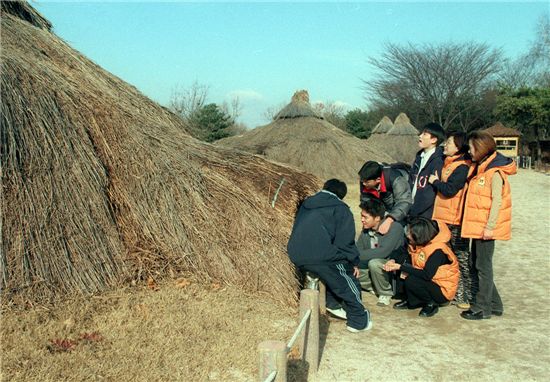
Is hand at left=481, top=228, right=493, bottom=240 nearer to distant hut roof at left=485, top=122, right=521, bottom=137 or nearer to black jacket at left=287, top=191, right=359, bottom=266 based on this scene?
black jacket at left=287, top=191, right=359, bottom=266

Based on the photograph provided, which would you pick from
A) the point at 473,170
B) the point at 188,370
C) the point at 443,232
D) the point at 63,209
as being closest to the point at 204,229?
the point at 63,209

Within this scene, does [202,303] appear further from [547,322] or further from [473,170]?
[547,322]

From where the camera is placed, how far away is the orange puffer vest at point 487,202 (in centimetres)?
520

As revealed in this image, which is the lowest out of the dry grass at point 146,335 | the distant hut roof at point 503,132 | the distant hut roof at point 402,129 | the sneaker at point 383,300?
the dry grass at point 146,335

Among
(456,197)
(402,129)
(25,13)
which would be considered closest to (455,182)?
(456,197)

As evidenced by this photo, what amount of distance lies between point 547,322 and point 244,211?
322cm

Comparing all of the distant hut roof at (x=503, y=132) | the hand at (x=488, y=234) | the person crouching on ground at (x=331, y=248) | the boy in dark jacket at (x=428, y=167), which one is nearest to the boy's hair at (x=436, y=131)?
the boy in dark jacket at (x=428, y=167)

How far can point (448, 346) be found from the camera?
4.71 metres

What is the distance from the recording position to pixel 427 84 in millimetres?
37312

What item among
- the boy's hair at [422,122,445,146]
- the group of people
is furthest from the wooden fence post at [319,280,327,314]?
the boy's hair at [422,122,445,146]

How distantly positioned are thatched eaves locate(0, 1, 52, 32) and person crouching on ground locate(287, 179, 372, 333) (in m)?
4.17

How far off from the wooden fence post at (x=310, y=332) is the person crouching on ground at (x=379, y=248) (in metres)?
1.99

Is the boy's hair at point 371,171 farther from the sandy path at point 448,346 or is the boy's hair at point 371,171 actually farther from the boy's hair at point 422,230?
the sandy path at point 448,346

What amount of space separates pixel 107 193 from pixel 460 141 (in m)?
3.64
